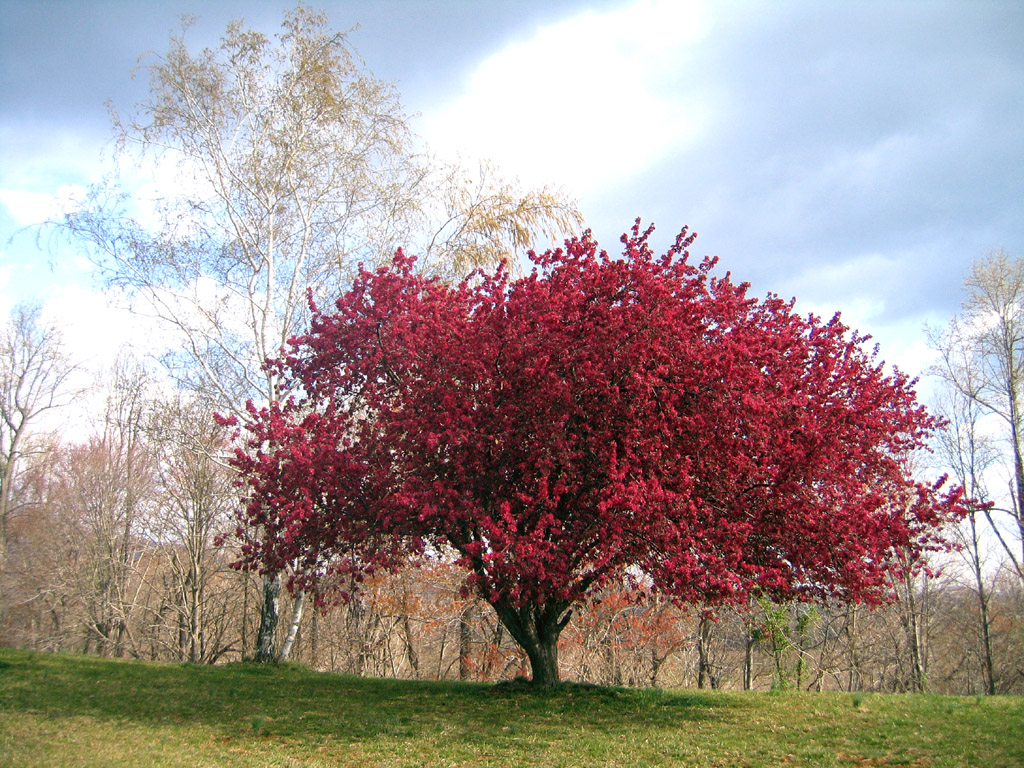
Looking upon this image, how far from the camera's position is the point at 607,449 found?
9.02 m

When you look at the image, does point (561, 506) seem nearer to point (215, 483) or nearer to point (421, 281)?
point (421, 281)

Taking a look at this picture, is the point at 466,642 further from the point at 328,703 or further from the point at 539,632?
the point at 328,703

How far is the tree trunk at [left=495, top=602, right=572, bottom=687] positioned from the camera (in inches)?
449

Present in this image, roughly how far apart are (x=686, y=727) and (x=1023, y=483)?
19955 mm

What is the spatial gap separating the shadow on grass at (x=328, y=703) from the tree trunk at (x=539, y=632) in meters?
0.38

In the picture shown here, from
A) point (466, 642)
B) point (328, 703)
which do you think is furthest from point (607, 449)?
point (466, 642)

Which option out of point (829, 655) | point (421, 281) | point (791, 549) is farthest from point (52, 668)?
point (829, 655)

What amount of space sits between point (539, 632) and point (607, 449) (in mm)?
4393

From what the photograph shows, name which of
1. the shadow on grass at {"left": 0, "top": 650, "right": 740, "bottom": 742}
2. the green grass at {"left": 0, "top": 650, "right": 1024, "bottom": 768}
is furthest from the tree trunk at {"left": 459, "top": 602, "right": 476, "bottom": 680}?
the green grass at {"left": 0, "top": 650, "right": 1024, "bottom": 768}

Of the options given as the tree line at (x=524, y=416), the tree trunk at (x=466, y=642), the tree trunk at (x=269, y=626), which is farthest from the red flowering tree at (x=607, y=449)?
the tree trunk at (x=466, y=642)

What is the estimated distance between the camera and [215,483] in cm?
2533

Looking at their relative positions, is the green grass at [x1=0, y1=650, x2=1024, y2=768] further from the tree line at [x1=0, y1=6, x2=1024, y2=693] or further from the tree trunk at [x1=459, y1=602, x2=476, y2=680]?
the tree trunk at [x1=459, y1=602, x2=476, y2=680]

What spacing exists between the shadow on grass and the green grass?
37 millimetres

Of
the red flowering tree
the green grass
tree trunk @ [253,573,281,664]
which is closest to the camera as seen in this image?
the green grass
